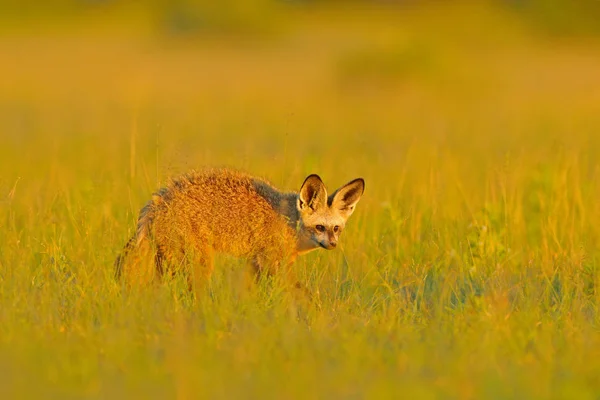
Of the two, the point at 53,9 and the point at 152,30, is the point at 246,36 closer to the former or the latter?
the point at 152,30

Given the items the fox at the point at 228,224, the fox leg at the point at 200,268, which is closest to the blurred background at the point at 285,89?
the fox at the point at 228,224

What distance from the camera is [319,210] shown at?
755 cm

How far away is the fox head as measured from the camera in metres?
7.46

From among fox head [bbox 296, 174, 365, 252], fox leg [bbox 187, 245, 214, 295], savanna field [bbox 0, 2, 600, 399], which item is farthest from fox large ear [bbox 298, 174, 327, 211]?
fox leg [bbox 187, 245, 214, 295]

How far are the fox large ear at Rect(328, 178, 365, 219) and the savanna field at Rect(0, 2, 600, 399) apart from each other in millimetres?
441

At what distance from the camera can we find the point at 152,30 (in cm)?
3812

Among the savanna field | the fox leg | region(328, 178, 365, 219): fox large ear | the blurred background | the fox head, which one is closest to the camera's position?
the savanna field

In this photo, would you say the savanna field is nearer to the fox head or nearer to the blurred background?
the blurred background

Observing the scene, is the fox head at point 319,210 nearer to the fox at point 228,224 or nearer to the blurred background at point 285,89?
the fox at point 228,224

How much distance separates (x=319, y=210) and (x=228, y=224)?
66 cm

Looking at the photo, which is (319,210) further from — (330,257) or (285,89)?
(285,89)

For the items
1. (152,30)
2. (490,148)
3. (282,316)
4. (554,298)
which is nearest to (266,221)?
(282,316)

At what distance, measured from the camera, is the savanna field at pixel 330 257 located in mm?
5270

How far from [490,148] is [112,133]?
5.27 meters
